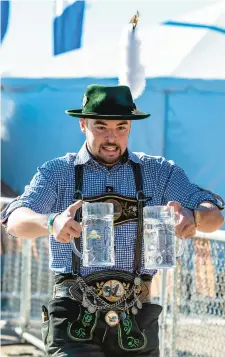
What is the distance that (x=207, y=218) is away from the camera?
157 inches

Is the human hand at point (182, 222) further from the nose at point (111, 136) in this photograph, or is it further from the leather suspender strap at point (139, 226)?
the nose at point (111, 136)

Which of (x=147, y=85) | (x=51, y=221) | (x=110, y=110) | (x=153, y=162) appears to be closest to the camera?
(x=51, y=221)

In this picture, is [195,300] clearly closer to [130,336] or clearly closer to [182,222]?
[130,336]

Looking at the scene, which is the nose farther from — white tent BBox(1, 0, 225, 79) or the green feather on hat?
white tent BBox(1, 0, 225, 79)

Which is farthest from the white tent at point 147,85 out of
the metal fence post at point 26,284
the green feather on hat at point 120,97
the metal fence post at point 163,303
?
the green feather on hat at point 120,97

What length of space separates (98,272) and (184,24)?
18.4ft

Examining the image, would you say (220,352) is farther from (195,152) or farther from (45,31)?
(45,31)

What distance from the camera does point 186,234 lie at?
3.84 metres

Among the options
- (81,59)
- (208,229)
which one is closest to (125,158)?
(208,229)

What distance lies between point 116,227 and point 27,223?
1.34 ft

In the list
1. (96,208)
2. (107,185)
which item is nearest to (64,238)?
(96,208)

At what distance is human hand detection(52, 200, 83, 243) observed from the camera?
3.65 meters

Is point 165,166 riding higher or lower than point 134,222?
higher

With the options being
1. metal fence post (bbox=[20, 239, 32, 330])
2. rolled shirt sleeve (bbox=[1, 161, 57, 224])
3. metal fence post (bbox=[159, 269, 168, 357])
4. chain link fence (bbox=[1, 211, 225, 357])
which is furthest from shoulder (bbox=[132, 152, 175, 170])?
metal fence post (bbox=[20, 239, 32, 330])
